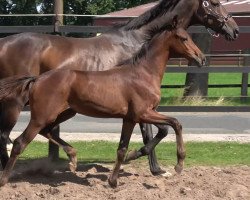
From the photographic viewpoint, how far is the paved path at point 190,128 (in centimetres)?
1201

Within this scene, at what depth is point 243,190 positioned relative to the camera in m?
6.97

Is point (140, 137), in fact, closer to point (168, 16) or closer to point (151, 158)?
point (151, 158)

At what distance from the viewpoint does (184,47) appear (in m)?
7.12

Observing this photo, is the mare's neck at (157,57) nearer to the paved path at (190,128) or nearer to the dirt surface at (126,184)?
the dirt surface at (126,184)

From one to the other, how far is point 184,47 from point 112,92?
96cm

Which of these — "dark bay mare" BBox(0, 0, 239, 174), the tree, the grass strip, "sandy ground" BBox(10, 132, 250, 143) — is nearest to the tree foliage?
the tree

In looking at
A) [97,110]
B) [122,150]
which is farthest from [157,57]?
[122,150]

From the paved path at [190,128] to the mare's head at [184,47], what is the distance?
463 cm

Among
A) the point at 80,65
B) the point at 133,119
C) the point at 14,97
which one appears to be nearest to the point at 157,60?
the point at 133,119

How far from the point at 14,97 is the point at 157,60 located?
1785mm

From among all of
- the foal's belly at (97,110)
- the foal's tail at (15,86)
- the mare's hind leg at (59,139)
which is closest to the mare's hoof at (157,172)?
the mare's hind leg at (59,139)

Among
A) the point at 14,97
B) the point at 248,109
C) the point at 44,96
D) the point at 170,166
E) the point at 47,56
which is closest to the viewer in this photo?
the point at 44,96

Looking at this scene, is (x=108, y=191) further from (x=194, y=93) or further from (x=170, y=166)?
(x=194, y=93)

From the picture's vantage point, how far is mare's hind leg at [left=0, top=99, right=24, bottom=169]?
7941mm
